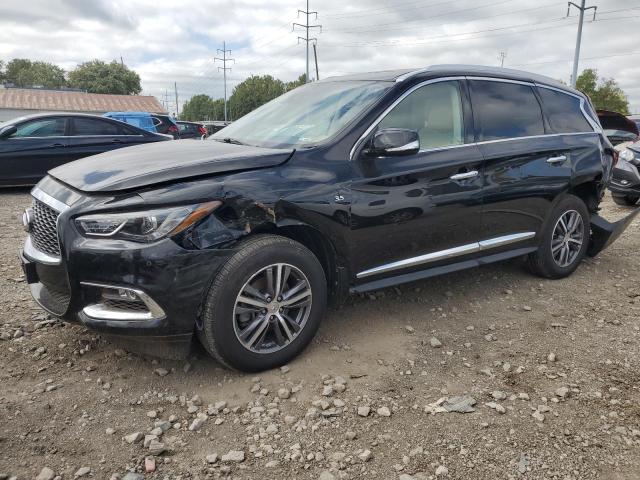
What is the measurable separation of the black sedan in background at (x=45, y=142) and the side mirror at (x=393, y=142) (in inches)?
274

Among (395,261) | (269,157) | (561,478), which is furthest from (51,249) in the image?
(561,478)

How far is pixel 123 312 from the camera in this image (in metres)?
2.61

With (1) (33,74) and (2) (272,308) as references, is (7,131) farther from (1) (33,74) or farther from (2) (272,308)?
(1) (33,74)

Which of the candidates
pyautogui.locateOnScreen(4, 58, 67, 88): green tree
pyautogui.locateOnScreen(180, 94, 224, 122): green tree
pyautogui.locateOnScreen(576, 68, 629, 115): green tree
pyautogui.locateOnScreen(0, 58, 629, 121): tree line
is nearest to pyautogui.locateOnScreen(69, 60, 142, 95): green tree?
pyautogui.locateOnScreen(0, 58, 629, 121): tree line

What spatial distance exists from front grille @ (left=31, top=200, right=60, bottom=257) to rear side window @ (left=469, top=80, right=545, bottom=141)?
2.91m

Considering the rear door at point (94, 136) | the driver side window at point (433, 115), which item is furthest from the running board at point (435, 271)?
the rear door at point (94, 136)

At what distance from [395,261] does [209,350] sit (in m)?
1.35

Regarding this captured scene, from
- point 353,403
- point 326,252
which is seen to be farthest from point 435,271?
point 353,403

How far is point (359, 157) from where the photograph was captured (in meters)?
3.17

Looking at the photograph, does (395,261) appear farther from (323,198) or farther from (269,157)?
(269,157)

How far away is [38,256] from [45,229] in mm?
158

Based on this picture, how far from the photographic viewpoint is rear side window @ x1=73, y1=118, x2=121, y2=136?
870cm

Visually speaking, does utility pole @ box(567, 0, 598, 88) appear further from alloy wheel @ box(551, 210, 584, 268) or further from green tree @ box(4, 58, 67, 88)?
green tree @ box(4, 58, 67, 88)

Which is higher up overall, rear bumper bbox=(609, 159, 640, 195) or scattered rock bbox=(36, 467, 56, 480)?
rear bumper bbox=(609, 159, 640, 195)
